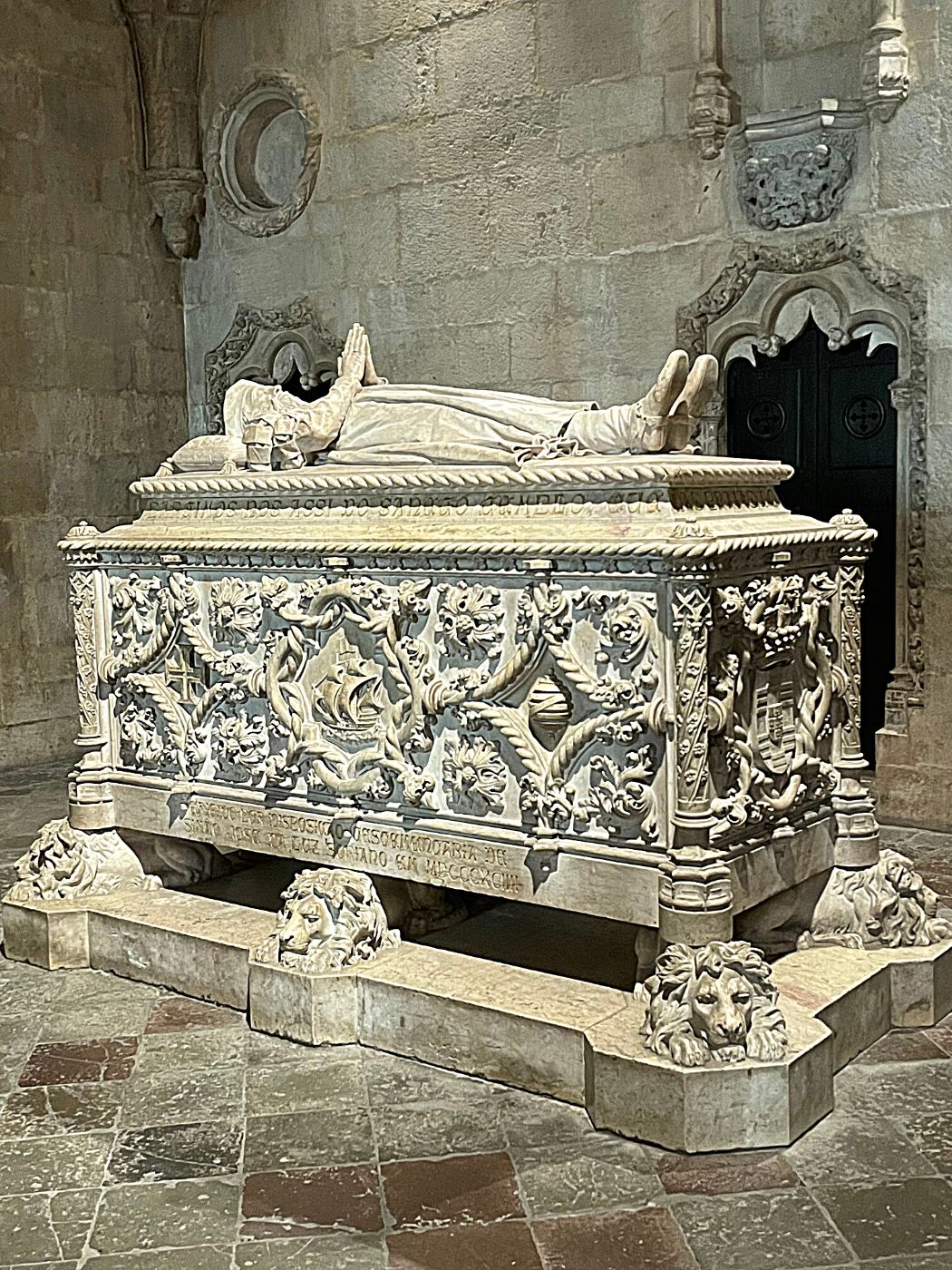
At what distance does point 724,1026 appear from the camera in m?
3.07

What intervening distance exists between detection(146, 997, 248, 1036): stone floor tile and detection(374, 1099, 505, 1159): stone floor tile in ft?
2.32

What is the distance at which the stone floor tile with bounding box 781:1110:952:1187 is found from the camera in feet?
9.64

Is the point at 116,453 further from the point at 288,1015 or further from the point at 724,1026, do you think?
the point at 724,1026

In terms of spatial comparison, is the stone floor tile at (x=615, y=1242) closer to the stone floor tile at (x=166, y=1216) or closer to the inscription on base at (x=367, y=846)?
the stone floor tile at (x=166, y=1216)

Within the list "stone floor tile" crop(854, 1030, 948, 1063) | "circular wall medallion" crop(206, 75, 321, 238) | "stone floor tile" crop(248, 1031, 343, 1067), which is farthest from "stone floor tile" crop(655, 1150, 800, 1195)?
"circular wall medallion" crop(206, 75, 321, 238)

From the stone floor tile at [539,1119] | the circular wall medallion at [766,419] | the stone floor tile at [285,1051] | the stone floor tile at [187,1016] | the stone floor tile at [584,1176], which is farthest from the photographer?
the circular wall medallion at [766,419]

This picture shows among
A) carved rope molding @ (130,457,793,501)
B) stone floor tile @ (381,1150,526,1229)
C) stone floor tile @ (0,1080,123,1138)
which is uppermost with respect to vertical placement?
carved rope molding @ (130,457,793,501)

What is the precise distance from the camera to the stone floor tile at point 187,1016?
12.6 ft

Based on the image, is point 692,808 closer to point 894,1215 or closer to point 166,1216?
point 894,1215

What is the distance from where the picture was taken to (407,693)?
3.84m

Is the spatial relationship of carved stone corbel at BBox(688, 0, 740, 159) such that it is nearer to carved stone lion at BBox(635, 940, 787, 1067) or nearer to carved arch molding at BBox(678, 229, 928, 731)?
carved arch molding at BBox(678, 229, 928, 731)

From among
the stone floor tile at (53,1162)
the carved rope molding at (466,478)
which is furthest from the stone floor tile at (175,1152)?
the carved rope molding at (466,478)

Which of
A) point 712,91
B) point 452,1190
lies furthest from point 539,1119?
point 712,91

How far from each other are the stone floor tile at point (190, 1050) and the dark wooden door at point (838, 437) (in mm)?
3740
